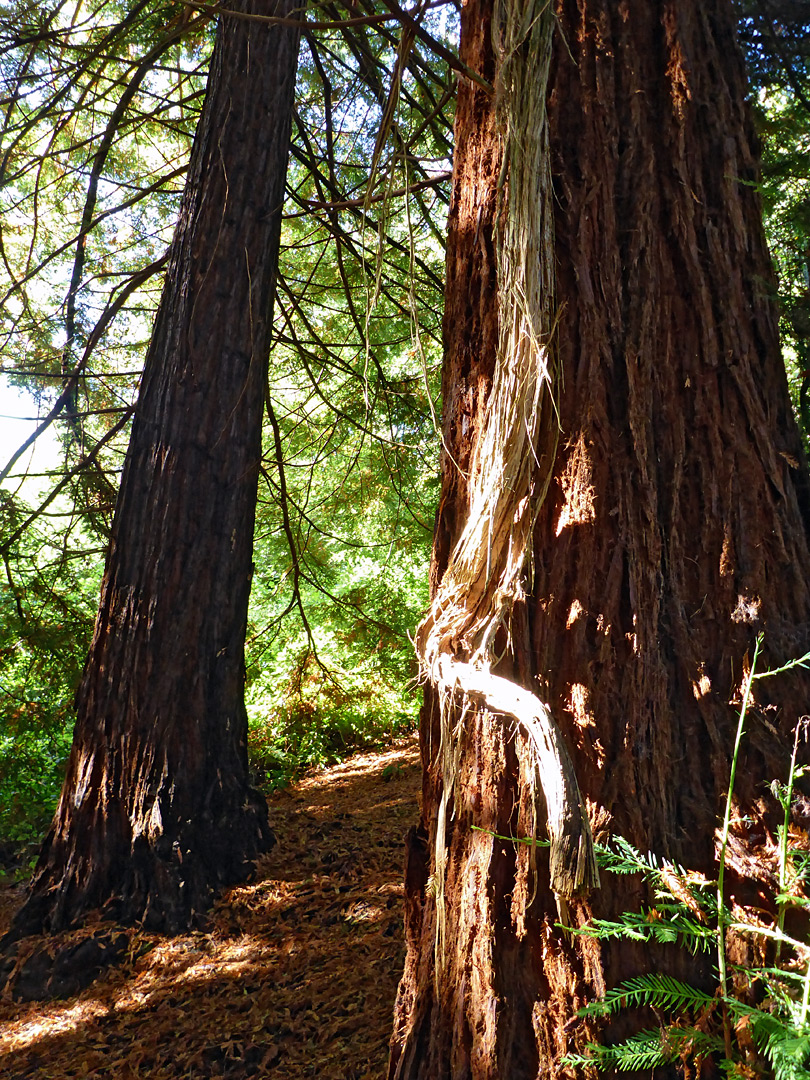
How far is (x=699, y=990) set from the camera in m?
1.27

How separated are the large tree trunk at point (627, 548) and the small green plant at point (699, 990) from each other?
0.05 metres

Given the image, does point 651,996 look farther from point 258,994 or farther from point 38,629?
point 38,629

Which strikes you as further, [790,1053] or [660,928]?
[660,928]

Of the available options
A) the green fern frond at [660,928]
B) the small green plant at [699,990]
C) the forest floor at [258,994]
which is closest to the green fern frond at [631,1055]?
the small green plant at [699,990]

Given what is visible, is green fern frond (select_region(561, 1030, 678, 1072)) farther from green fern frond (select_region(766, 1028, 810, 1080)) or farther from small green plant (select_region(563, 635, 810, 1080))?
green fern frond (select_region(766, 1028, 810, 1080))

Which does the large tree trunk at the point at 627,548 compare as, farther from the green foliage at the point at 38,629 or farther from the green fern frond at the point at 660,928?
the green foliage at the point at 38,629

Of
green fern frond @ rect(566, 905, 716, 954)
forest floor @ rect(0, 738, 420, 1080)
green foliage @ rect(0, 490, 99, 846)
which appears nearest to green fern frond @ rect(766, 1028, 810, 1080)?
green fern frond @ rect(566, 905, 716, 954)

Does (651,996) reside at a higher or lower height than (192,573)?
lower

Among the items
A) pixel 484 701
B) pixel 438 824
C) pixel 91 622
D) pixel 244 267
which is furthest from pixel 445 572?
pixel 91 622

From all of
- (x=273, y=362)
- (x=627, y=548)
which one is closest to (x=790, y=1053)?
(x=627, y=548)

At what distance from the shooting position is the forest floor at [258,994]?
2182 millimetres

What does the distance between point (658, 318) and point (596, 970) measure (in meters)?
1.24

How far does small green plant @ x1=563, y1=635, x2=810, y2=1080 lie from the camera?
115cm

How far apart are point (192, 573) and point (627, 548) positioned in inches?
91.8
